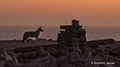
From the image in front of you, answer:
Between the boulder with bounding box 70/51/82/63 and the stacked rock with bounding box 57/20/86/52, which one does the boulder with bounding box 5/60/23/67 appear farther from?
the stacked rock with bounding box 57/20/86/52

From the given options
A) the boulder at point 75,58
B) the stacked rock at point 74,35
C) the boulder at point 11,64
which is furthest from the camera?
the stacked rock at point 74,35

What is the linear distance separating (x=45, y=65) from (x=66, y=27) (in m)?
6.25

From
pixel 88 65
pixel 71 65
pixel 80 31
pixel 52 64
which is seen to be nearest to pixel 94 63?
pixel 88 65

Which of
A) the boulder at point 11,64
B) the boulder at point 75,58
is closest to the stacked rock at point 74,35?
the boulder at point 75,58

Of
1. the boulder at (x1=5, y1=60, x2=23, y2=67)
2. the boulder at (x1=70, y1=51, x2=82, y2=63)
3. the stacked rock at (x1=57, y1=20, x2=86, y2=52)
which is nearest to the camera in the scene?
the boulder at (x1=5, y1=60, x2=23, y2=67)

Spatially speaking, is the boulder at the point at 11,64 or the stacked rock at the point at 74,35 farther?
the stacked rock at the point at 74,35

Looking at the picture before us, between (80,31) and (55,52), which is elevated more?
(80,31)

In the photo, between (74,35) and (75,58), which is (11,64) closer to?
(75,58)

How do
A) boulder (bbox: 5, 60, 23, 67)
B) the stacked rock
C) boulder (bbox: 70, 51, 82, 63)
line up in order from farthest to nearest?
1. the stacked rock
2. boulder (bbox: 70, 51, 82, 63)
3. boulder (bbox: 5, 60, 23, 67)

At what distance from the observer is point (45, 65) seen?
6891 mm

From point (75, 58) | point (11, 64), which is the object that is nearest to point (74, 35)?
point (75, 58)

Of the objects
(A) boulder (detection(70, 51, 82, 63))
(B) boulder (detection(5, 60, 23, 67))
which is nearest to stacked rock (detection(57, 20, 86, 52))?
(A) boulder (detection(70, 51, 82, 63))

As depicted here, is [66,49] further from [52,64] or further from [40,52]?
[52,64]

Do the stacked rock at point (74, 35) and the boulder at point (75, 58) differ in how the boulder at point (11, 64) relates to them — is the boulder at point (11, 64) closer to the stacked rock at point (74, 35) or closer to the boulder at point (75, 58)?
the boulder at point (75, 58)
